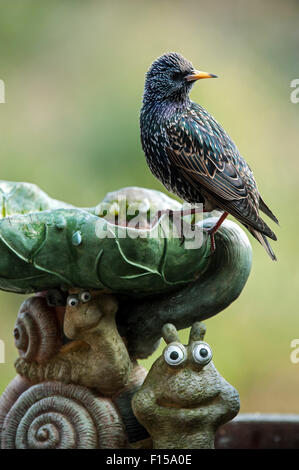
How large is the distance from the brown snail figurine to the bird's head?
1.57 ft

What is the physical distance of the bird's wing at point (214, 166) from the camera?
1527 mm

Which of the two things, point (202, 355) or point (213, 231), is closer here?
point (202, 355)

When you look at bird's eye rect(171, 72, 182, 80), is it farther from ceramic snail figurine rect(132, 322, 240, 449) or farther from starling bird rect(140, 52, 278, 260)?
ceramic snail figurine rect(132, 322, 240, 449)

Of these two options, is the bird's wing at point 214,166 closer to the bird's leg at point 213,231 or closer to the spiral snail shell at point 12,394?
the bird's leg at point 213,231

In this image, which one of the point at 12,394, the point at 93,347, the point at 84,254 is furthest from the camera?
the point at 12,394

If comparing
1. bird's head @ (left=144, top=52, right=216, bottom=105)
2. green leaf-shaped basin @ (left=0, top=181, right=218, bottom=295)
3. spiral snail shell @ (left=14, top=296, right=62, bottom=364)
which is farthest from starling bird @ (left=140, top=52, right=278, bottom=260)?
spiral snail shell @ (left=14, top=296, right=62, bottom=364)

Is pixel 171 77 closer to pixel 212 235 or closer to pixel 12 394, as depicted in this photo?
pixel 212 235

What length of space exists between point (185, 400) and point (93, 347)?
230 millimetres

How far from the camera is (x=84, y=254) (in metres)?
1.39

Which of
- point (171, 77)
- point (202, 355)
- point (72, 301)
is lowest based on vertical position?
point (202, 355)

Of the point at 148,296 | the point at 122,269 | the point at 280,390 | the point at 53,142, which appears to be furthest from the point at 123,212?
the point at 280,390

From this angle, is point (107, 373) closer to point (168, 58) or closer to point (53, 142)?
point (168, 58)

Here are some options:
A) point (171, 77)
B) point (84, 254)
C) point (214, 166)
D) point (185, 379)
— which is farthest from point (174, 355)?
point (171, 77)

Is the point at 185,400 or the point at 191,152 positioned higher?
the point at 191,152
